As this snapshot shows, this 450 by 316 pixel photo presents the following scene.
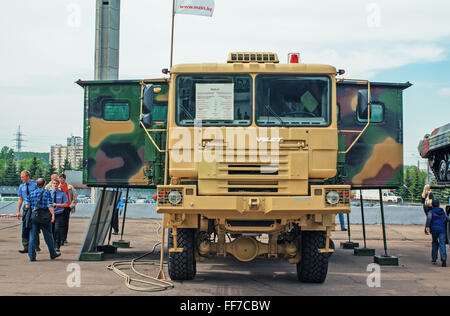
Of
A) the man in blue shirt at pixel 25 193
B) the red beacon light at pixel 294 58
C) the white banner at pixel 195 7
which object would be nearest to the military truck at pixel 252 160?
the red beacon light at pixel 294 58

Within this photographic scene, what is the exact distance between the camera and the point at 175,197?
28.4ft

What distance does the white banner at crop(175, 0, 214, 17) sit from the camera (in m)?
12.4

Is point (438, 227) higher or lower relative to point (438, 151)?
lower

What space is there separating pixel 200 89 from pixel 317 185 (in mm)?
2305

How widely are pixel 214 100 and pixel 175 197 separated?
1.62 m

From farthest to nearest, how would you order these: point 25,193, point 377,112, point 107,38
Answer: point 107,38, point 25,193, point 377,112

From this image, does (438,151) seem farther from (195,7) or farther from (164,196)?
(164,196)

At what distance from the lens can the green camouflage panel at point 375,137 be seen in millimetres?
11523

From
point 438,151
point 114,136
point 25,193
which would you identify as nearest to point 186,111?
point 114,136

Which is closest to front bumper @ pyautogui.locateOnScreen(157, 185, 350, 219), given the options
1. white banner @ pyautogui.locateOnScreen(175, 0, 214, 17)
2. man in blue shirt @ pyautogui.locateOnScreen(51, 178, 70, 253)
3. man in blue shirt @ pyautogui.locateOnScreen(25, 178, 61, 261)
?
man in blue shirt @ pyautogui.locateOnScreen(25, 178, 61, 261)

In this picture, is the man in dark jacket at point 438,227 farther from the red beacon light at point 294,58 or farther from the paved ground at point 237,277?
the red beacon light at point 294,58

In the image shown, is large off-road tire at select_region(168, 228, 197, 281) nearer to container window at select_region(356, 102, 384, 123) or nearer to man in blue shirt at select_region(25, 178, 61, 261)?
man in blue shirt at select_region(25, 178, 61, 261)

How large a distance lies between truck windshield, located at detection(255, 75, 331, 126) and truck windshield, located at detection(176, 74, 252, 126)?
215mm
